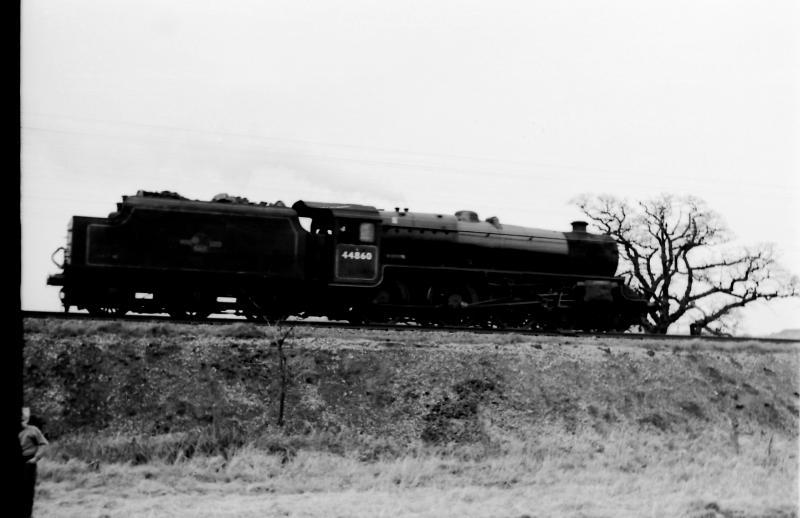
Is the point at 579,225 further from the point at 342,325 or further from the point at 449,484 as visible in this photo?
the point at 449,484

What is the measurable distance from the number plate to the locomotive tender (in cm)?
2

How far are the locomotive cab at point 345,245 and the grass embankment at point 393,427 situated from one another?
2.17 m

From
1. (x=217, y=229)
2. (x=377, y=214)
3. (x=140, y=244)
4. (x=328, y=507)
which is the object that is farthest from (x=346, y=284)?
(x=328, y=507)

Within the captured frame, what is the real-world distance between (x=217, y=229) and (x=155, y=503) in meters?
7.32

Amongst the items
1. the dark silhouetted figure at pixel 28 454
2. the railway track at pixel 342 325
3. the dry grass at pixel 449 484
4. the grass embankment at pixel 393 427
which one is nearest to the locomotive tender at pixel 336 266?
the railway track at pixel 342 325

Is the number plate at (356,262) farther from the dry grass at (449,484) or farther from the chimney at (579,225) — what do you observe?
the chimney at (579,225)

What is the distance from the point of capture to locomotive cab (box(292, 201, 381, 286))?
15.5 metres

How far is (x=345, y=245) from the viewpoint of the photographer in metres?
15.6

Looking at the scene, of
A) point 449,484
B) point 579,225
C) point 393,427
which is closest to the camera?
point 449,484

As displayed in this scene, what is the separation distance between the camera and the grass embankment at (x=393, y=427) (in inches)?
346

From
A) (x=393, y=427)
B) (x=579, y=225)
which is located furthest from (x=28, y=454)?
(x=579, y=225)

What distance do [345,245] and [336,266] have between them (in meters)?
0.51

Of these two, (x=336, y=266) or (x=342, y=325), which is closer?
(x=342, y=325)

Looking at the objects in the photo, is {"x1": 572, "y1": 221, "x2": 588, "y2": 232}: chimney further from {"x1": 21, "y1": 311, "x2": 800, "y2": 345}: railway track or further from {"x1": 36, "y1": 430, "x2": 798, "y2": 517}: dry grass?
{"x1": 36, "y1": 430, "x2": 798, "y2": 517}: dry grass
